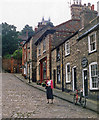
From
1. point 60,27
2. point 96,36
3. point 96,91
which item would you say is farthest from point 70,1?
point 96,91

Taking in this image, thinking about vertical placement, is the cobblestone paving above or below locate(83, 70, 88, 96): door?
below

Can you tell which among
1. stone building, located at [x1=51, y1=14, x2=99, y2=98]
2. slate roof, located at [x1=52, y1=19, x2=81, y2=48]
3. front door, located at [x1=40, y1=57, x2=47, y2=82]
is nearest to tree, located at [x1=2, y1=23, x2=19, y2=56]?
front door, located at [x1=40, y1=57, x2=47, y2=82]

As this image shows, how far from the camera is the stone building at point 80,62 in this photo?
15211 mm

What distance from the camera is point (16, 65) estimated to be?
52.7 m

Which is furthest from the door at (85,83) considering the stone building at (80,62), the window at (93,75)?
the window at (93,75)

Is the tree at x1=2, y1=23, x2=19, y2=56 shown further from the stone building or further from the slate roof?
the stone building

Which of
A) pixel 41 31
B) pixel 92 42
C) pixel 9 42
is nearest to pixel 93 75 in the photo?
pixel 92 42

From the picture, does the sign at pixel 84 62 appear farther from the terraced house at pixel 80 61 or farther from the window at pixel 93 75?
the window at pixel 93 75

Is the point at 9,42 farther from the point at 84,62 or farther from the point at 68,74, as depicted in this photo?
the point at 84,62

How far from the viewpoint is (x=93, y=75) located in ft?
50.4

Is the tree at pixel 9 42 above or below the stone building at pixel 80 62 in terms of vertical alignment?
above

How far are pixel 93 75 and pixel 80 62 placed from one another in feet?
8.09

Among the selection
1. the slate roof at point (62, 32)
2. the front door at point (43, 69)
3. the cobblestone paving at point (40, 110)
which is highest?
the slate roof at point (62, 32)

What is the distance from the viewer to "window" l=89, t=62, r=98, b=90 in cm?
1499
